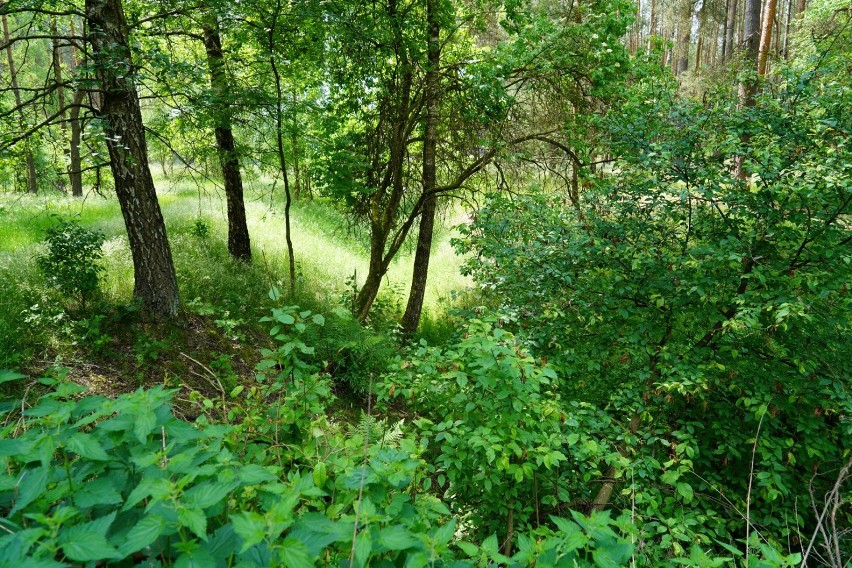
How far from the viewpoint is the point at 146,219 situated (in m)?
6.44

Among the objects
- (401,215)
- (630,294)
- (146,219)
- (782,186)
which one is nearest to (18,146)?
(146,219)

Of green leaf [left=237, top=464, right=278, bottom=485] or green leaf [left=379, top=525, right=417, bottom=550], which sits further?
green leaf [left=237, top=464, right=278, bottom=485]

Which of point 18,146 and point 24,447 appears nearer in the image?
point 24,447

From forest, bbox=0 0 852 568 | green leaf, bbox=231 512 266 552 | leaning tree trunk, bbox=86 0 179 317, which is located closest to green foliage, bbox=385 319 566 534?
forest, bbox=0 0 852 568

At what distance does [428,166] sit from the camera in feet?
30.8

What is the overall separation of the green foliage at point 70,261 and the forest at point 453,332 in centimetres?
6

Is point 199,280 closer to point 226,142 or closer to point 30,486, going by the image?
point 226,142

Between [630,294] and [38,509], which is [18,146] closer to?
[38,509]

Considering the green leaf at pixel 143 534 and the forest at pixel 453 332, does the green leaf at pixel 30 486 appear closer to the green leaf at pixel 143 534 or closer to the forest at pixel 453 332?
the forest at pixel 453 332

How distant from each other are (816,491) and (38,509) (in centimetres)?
561

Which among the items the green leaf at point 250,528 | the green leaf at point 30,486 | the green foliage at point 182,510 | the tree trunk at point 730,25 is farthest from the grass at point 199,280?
the tree trunk at point 730,25

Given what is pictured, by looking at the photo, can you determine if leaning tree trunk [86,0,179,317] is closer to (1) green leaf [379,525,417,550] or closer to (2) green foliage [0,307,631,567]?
(2) green foliage [0,307,631,567]

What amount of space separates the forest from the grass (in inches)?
3.0

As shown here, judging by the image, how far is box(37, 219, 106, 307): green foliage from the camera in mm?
6359
